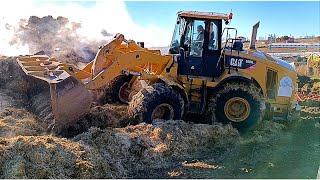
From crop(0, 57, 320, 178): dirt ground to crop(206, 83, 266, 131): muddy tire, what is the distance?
0.35 metres

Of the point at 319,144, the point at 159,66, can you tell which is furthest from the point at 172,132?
the point at 319,144

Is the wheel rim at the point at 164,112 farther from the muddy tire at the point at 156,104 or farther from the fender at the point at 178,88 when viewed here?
the fender at the point at 178,88

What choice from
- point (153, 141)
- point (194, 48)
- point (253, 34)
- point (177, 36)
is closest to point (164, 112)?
point (153, 141)

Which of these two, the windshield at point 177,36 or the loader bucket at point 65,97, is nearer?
the loader bucket at point 65,97

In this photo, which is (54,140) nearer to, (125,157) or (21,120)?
(125,157)

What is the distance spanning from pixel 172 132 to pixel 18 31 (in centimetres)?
1378

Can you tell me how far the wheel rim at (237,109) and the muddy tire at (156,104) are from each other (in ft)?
4.10

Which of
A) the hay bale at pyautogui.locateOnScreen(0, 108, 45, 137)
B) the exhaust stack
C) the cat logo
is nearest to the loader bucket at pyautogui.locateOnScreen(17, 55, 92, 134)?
the hay bale at pyautogui.locateOnScreen(0, 108, 45, 137)

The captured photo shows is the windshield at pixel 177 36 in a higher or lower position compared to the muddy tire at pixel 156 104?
higher

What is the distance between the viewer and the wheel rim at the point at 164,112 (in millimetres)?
8922

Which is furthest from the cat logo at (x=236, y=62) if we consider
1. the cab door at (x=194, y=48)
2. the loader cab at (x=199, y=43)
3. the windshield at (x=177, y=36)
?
the windshield at (x=177, y=36)

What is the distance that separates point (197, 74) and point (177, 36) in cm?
108

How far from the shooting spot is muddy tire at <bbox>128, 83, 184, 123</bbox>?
863 cm

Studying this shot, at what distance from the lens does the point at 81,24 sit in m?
21.0
